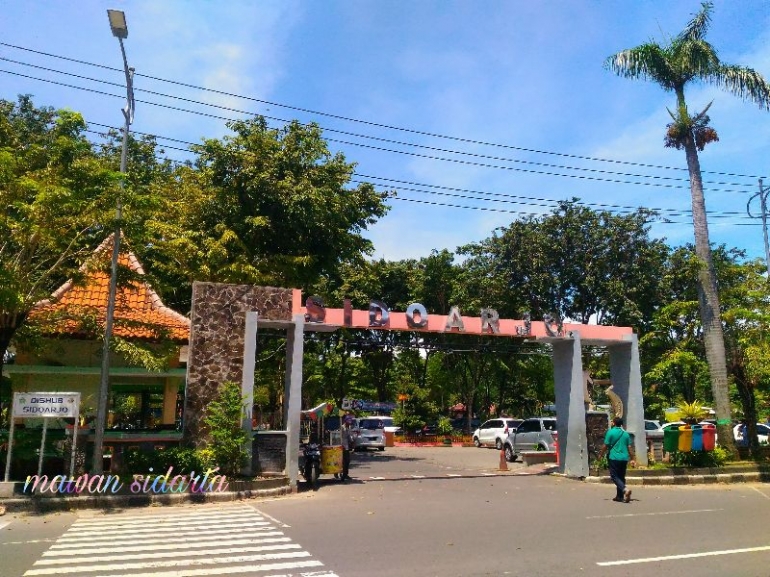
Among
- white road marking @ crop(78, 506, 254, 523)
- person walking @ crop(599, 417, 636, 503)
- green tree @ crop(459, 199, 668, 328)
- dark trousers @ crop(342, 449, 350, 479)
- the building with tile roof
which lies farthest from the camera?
green tree @ crop(459, 199, 668, 328)

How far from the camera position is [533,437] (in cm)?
2308

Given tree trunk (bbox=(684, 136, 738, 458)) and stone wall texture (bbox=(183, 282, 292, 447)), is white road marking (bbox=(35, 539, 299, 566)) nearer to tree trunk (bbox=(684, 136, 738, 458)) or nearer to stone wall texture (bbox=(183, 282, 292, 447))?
stone wall texture (bbox=(183, 282, 292, 447))

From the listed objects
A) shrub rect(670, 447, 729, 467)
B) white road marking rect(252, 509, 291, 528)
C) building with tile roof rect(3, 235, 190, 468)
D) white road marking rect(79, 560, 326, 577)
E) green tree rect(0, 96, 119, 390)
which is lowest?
white road marking rect(252, 509, 291, 528)

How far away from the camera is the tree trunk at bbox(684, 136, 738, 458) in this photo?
57.8 ft

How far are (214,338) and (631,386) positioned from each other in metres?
11.9

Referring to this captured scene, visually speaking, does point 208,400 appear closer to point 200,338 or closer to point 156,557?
point 200,338

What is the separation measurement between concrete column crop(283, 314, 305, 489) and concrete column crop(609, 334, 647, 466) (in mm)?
9734

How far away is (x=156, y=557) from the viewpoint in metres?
7.17

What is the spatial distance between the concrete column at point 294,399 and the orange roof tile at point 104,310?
3268 mm

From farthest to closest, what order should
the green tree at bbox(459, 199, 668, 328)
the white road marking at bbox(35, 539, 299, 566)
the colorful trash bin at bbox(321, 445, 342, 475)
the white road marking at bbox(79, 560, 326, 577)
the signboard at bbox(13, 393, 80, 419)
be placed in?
the green tree at bbox(459, 199, 668, 328), the colorful trash bin at bbox(321, 445, 342, 475), the signboard at bbox(13, 393, 80, 419), the white road marking at bbox(35, 539, 299, 566), the white road marking at bbox(79, 560, 326, 577)

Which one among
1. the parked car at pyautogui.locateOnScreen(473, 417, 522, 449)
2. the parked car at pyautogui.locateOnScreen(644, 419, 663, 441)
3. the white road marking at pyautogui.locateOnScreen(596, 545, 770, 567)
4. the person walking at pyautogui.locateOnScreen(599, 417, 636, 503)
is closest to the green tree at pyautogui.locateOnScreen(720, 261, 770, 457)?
the parked car at pyautogui.locateOnScreen(644, 419, 663, 441)

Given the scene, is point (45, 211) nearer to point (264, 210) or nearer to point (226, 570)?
point (226, 570)

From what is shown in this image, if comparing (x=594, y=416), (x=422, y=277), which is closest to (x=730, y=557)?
(x=594, y=416)

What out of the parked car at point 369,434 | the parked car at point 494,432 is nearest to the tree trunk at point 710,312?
the parked car at point 494,432
